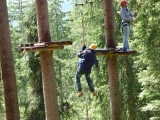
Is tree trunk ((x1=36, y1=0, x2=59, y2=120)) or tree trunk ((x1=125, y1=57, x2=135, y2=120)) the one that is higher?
tree trunk ((x1=36, y1=0, x2=59, y2=120))

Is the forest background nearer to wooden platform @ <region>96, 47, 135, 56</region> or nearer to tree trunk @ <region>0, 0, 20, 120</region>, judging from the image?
wooden platform @ <region>96, 47, 135, 56</region>

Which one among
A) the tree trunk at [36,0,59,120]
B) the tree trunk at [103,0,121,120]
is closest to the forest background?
the tree trunk at [103,0,121,120]

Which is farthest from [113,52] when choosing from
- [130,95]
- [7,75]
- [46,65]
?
[130,95]

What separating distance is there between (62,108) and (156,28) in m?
6.13

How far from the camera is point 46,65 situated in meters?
8.11

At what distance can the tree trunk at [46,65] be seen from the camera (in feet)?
26.6

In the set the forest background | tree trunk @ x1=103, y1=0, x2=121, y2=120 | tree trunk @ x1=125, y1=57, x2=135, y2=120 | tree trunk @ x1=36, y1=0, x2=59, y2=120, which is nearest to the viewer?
tree trunk @ x1=36, y1=0, x2=59, y2=120

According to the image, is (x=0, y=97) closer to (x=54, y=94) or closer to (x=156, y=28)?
(x=54, y=94)

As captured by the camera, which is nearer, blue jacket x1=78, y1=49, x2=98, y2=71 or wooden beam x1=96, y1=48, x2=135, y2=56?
blue jacket x1=78, y1=49, x2=98, y2=71

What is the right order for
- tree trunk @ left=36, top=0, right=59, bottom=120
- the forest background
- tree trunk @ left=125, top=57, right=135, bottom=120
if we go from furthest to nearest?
tree trunk @ left=125, top=57, right=135, bottom=120 < the forest background < tree trunk @ left=36, top=0, right=59, bottom=120

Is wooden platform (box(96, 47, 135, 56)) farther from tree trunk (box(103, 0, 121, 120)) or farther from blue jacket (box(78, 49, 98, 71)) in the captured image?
blue jacket (box(78, 49, 98, 71))

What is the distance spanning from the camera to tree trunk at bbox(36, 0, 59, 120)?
8117 mm

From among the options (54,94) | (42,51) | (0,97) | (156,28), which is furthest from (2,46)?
(0,97)

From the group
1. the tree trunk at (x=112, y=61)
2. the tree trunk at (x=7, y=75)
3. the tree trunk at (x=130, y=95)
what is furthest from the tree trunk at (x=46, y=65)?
the tree trunk at (x=130, y=95)
